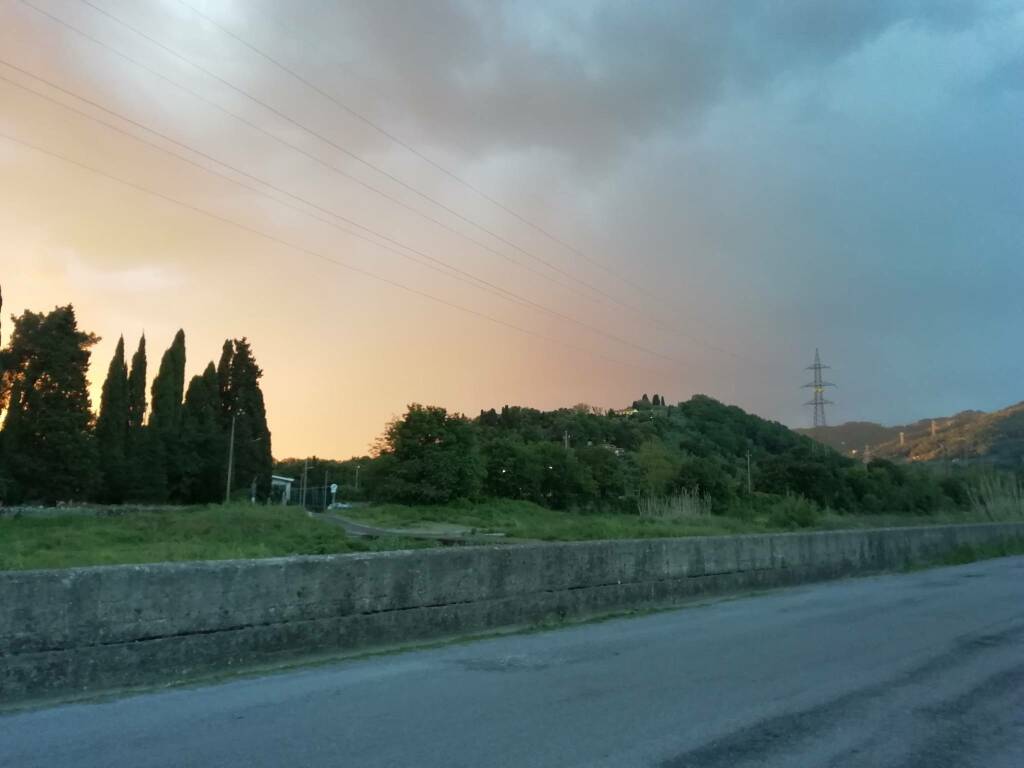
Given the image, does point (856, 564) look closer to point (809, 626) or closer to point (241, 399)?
point (809, 626)

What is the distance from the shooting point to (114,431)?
5962 cm

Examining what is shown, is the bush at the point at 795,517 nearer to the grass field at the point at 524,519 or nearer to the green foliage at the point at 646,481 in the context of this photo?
the grass field at the point at 524,519

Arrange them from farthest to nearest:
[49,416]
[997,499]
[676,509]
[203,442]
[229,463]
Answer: [203,442] < [229,463] < [49,416] < [997,499] < [676,509]

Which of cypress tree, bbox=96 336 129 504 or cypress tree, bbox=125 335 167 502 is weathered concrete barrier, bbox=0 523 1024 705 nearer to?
cypress tree, bbox=96 336 129 504

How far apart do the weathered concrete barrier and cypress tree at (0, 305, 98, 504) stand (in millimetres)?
48720

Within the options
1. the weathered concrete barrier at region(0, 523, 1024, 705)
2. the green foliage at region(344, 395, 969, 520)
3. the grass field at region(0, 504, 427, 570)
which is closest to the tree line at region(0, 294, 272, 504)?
the grass field at region(0, 504, 427, 570)

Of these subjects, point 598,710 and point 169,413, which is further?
point 169,413

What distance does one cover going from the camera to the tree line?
167 feet

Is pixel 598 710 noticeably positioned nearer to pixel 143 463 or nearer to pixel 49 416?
pixel 49 416

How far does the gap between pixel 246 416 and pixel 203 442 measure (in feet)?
22.1

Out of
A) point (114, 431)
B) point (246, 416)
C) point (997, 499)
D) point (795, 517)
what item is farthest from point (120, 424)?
point (997, 499)

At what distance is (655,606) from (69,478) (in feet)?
162

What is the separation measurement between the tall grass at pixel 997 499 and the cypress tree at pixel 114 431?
5231cm

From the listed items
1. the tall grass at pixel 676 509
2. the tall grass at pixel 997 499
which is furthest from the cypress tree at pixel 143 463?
the tall grass at pixel 997 499
